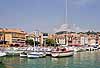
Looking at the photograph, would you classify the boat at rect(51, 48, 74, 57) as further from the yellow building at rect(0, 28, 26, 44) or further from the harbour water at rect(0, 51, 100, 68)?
the yellow building at rect(0, 28, 26, 44)

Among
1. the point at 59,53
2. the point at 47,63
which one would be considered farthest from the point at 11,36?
the point at 47,63

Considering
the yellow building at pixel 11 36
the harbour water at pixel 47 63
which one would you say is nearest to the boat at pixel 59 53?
the harbour water at pixel 47 63

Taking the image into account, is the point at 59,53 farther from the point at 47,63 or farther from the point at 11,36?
the point at 11,36

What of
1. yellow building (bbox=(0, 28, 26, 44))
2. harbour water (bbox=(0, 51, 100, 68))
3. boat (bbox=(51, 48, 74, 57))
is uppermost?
yellow building (bbox=(0, 28, 26, 44))

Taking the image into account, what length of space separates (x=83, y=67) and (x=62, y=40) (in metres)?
105

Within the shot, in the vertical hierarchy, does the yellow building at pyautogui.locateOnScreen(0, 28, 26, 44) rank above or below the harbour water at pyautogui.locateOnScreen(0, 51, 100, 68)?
above

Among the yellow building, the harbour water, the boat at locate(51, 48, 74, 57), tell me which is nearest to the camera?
the harbour water

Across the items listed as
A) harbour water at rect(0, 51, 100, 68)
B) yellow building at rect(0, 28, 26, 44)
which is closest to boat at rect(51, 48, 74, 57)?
harbour water at rect(0, 51, 100, 68)

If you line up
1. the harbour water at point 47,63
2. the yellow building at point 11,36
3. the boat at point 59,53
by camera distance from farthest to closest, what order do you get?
the yellow building at point 11,36, the boat at point 59,53, the harbour water at point 47,63

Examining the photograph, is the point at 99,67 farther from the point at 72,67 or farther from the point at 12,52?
the point at 12,52

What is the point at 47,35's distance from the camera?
470 feet

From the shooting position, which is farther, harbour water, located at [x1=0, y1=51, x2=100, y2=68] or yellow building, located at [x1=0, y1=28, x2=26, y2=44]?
yellow building, located at [x1=0, y1=28, x2=26, y2=44]

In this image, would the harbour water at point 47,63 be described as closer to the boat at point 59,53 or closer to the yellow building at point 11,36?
the boat at point 59,53

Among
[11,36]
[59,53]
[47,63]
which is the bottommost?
[47,63]
